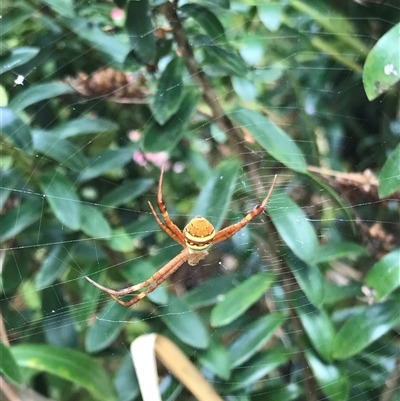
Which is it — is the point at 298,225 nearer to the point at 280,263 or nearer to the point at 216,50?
the point at 280,263

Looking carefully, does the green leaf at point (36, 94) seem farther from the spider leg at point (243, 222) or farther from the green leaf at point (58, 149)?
the spider leg at point (243, 222)

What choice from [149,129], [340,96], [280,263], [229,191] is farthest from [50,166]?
[340,96]

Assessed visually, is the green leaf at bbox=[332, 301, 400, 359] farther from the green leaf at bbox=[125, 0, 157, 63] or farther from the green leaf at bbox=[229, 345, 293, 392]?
the green leaf at bbox=[125, 0, 157, 63]

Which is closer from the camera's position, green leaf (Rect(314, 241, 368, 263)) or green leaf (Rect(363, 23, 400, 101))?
green leaf (Rect(363, 23, 400, 101))

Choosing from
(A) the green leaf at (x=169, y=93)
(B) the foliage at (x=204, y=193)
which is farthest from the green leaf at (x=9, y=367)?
(A) the green leaf at (x=169, y=93)

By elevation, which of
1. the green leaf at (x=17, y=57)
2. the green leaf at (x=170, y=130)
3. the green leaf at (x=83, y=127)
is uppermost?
the green leaf at (x=17, y=57)

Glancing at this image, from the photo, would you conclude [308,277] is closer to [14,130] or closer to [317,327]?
[317,327]

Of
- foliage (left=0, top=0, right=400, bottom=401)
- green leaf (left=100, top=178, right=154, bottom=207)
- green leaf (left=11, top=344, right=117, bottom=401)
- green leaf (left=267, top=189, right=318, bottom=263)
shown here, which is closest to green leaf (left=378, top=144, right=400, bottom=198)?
foliage (left=0, top=0, right=400, bottom=401)

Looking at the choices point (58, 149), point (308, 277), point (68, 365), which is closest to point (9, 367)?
point (68, 365)
